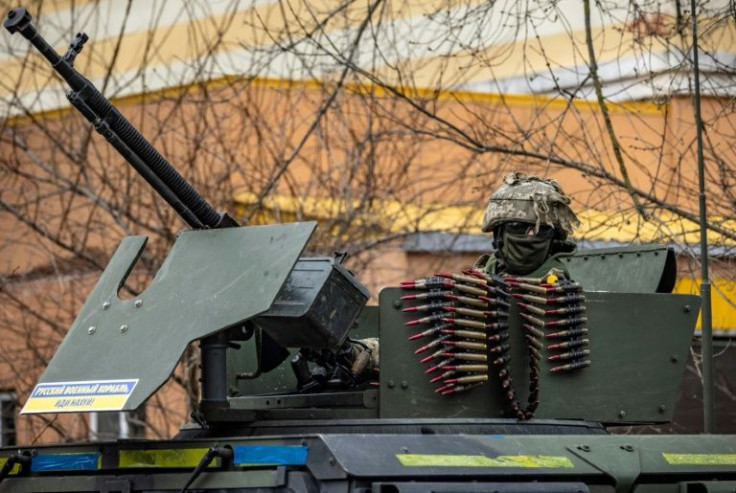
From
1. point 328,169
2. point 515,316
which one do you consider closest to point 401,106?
point 328,169

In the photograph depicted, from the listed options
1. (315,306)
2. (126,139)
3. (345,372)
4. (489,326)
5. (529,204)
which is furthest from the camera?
(529,204)

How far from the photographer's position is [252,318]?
784 cm

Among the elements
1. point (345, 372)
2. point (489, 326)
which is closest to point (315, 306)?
point (345, 372)

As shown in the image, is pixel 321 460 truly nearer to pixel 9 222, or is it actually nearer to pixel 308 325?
pixel 308 325

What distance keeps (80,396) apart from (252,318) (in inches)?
34.9

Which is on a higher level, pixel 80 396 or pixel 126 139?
pixel 126 139

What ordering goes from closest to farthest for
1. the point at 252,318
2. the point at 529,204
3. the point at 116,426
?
the point at 252,318, the point at 529,204, the point at 116,426

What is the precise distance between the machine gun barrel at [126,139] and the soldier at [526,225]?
1.52 m

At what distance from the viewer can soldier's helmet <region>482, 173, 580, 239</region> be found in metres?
9.16

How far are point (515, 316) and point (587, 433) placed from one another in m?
0.67

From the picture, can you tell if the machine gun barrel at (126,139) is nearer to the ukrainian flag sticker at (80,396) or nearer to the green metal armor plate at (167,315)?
the green metal armor plate at (167,315)

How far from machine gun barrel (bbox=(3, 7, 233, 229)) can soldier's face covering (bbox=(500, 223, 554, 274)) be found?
5.09 feet

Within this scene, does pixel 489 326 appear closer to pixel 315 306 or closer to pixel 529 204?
pixel 315 306

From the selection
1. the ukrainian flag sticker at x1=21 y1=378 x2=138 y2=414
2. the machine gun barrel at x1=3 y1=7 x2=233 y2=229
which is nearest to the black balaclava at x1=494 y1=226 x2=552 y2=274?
the machine gun barrel at x1=3 y1=7 x2=233 y2=229
